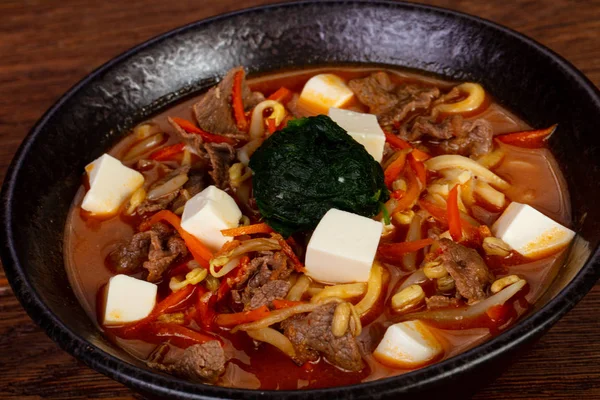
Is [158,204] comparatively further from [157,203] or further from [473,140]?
[473,140]

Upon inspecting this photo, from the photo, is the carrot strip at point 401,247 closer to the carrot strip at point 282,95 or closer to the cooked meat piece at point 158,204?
the cooked meat piece at point 158,204

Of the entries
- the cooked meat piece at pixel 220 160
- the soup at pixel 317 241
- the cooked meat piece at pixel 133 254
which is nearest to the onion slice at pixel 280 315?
the soup at pixel 317 241

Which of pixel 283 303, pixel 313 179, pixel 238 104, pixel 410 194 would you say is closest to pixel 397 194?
pixel 410 194

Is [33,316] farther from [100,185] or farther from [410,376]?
[410,376]

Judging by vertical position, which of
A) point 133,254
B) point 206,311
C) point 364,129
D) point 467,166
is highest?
point 364,129

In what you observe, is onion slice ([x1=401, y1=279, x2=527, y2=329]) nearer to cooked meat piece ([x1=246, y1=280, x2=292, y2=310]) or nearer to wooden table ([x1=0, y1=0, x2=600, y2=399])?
wooden table ([x1=0, y1=0, x2=600, y2=399])

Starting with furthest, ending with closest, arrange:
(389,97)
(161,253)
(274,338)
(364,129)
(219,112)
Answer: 1. (389,97)
2. (219,112)
3. (364,129)
4. (161,253)
5. (274,338)

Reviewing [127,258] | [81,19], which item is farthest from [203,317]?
[81,19]
